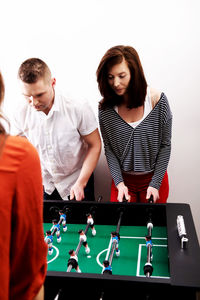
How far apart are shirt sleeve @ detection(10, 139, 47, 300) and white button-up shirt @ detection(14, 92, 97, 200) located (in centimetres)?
152

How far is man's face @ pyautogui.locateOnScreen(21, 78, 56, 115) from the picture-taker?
6.52 feet

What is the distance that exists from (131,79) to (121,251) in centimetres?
109

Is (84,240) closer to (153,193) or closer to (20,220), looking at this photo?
(153,193)

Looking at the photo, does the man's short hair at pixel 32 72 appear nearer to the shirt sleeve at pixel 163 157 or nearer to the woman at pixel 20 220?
the shirt sleeve at pixel 163 157

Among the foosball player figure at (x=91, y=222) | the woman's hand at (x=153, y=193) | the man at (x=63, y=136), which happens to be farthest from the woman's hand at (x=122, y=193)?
the foosball player figure at (x=91, y=222)

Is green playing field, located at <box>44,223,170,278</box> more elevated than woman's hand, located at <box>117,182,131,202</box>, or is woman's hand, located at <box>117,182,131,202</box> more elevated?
woman's hand, located at <box>117,182,131,202</box>

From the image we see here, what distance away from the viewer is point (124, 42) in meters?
2.67

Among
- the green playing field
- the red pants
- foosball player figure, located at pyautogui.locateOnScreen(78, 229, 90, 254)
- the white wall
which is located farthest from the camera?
the white wall

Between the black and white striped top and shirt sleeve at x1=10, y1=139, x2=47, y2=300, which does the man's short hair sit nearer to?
the black and white striped top

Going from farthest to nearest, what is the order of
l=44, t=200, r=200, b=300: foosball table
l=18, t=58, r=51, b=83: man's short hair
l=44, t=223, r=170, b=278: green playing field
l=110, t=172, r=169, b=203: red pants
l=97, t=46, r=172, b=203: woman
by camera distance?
l=110, t=172, r=169, b=203: red pants → l=97, t=46, r=172, b=203: woman → l=18, t=58, r=51, b=83: man's short hair → l=44, t=223, r=170, b=278: green playing field → l=44, t=200, r=200, b=300: foosball table

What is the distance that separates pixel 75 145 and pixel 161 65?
40.1 inches

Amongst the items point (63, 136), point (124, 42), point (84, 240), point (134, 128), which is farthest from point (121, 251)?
point (124, 42)

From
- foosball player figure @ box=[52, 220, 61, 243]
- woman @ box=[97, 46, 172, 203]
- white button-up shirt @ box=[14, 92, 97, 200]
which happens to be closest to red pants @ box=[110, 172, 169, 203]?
woman @ box=[97, 46, 172, 203]

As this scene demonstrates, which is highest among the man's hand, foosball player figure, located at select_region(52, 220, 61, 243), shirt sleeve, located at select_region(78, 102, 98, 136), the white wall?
the white wall
